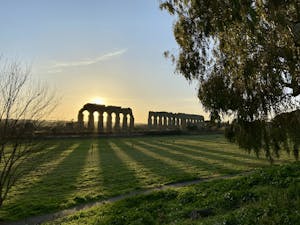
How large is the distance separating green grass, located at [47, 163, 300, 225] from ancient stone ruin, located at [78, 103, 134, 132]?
162 ft

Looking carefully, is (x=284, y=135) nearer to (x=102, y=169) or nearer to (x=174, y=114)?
(x=102, y=169)

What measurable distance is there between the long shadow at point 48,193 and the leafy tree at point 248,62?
731 centimetres

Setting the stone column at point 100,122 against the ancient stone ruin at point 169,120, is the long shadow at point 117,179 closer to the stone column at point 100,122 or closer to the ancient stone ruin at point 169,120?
the stone column at point 100,122

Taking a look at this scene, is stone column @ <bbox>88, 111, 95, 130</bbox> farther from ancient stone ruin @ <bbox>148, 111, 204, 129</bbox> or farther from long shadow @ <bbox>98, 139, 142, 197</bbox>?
long shadow @ <bbox>98, 139, 142, 197</bbox>

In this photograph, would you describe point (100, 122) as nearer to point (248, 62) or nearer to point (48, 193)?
point (48, 193)

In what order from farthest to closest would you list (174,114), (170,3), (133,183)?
(174,114)
(133,183)
(170,3)

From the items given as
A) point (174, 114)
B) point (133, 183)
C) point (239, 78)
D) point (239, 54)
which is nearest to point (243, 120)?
point (239, 78)

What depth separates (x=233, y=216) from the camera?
717cm

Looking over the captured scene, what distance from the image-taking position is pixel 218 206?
895cm

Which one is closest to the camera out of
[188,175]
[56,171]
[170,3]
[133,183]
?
[170,3]

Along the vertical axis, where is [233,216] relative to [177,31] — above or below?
below

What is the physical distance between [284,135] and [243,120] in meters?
1.63

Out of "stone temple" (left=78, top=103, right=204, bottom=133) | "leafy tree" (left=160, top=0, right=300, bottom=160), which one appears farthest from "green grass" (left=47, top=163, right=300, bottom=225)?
"stone temple" (left=78, top=103, right=204, bottom=133)

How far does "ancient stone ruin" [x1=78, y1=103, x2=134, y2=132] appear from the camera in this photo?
61844 millimetres
